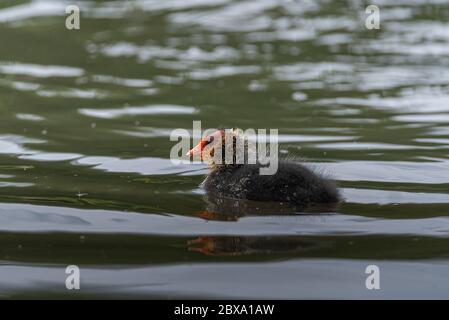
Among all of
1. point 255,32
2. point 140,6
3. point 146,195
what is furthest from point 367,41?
point 146,195

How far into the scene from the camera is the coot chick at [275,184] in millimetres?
7789

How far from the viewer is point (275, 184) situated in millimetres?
7801

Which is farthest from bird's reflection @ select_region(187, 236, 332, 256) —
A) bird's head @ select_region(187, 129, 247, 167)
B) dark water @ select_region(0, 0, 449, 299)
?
bird's head @ select_region(187, 129, 247, 167)

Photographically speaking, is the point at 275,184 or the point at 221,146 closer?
the point at 275,184

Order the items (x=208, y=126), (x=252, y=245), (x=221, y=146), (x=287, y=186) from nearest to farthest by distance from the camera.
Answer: (x=252, y=245) → (x=287, y=186) → (x=221, y=146) → (x=208, y=126)

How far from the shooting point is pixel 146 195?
27.4ft

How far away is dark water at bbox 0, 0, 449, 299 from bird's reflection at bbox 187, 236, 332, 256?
0.02m

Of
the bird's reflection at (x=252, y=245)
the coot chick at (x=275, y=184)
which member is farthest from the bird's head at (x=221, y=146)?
the bird's reflection at (x=252, y=245)

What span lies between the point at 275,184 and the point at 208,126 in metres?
4.00

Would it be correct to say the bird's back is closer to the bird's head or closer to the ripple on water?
the bird's head

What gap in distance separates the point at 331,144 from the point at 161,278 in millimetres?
4693

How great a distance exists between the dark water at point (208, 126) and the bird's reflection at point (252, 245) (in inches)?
0.8

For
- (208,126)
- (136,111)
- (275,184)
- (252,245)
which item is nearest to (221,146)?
(275,184)

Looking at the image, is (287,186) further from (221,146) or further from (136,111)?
(136,111)
